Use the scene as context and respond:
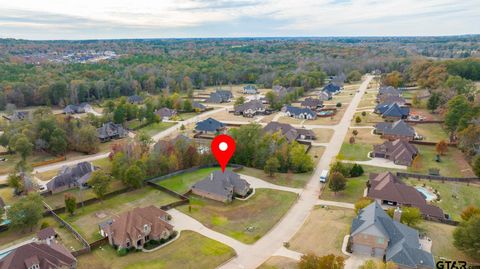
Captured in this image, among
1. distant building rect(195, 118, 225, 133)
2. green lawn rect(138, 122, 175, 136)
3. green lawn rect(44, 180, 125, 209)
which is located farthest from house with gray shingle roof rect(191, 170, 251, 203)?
green lawn rect(138, 122, 175, 136)

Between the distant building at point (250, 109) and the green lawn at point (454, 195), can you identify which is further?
the distant building at point (250, 109)

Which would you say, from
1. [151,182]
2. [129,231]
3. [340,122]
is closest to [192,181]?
[151,182]

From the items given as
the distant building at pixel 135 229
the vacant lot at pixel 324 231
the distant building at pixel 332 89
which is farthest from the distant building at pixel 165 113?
the vacant lot at pixel 324 231

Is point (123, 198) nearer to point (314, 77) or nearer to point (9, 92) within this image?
point (9, 92)

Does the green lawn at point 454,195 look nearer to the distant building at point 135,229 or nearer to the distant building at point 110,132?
the distant building at point 135,229

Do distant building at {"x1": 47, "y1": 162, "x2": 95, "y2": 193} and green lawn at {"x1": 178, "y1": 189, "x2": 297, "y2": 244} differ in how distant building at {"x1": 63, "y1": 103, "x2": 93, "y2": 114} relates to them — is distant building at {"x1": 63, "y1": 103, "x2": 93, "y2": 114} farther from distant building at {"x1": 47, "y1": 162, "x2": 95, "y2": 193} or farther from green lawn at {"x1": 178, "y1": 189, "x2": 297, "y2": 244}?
green lawn at {"x1": 178, "y1": 189, "x2": 297, "y2": 244}

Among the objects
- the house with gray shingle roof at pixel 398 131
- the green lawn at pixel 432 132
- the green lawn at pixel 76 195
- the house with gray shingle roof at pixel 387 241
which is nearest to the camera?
the house with gray shingle roof at pixel 387 241
